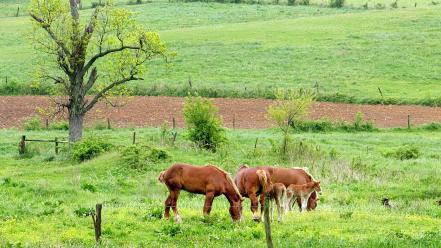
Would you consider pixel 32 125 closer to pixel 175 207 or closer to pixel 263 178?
pixel 175 207

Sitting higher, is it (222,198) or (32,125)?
(222,198)

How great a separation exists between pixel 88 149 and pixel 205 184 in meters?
17.4

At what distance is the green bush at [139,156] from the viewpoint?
106 ft

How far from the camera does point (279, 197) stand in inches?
765

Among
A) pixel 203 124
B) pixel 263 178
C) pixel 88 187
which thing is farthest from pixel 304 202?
pixel 203 124

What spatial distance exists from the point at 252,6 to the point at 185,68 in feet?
128

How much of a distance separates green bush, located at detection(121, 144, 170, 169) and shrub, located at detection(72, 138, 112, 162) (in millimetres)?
2893

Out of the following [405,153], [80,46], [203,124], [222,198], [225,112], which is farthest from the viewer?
[225,112]

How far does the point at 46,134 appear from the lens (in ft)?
150

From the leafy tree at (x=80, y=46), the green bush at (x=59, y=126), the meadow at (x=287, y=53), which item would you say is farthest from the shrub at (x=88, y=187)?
the meadow at (x=287, y=53)

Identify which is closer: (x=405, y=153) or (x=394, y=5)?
(x=405, y=153)

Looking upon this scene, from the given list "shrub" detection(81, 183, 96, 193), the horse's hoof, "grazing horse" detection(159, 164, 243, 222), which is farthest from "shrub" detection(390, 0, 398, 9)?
the horse's hoof

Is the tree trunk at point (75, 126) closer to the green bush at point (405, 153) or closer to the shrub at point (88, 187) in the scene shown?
the shrub at point (88, 187)

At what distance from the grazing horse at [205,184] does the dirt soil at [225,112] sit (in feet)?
99.3
